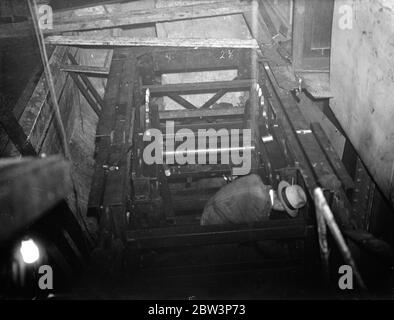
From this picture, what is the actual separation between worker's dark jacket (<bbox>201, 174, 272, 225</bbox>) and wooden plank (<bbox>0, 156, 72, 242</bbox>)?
183 cm

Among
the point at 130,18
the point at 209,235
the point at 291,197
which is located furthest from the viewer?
the point at 130,18

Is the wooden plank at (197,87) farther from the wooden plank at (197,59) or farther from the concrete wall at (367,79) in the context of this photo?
the concrete wall at (367,79)

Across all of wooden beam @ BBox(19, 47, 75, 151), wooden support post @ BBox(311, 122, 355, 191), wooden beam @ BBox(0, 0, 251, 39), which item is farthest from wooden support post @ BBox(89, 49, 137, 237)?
wooden support post @ BBox(311, 122, 355, 191)

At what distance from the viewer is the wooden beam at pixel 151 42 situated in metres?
5.52

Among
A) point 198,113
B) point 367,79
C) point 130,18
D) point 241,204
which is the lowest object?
point 241,204

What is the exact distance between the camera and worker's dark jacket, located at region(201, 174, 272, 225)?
132 inches

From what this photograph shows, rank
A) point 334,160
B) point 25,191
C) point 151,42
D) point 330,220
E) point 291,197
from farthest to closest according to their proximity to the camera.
→ 1. point 151,42
2. point 25,191
3. point 334,160
4. point 291,197
5. point 330,220

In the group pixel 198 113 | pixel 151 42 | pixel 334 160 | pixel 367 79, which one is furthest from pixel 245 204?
pixel 151 42

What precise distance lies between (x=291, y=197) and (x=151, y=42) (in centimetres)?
386

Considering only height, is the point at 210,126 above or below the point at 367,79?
below

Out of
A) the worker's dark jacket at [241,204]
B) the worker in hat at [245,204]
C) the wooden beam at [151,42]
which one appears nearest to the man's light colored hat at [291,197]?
the worker in hat at [245,204]

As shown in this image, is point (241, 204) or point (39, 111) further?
point (39, 111)

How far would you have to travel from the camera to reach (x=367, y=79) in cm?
411

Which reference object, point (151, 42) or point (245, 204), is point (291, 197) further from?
point (151, 42)
